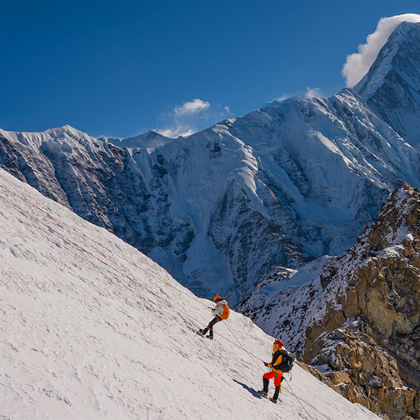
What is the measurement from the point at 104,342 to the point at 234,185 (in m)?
118

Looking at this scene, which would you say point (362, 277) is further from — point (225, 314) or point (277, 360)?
point (277, 360)

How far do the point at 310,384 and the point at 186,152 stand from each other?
138 metres

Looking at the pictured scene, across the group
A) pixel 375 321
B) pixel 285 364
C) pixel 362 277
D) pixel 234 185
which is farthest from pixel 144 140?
pixel 285 364

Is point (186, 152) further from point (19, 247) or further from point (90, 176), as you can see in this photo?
point (19, 247)

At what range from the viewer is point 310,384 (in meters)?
13.9

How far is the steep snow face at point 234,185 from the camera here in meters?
115

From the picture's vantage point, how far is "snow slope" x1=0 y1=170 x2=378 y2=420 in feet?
18.9

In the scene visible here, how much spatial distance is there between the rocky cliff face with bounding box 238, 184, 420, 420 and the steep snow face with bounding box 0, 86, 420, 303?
70645mm

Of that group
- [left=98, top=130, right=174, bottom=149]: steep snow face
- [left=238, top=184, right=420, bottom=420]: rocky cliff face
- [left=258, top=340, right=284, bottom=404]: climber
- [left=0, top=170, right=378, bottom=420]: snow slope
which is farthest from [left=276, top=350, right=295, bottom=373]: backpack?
[left=98, top=130, right=174, bottom=149]: steep snow face

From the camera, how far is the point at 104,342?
760cm

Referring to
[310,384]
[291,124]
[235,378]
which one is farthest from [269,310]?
[291,124]

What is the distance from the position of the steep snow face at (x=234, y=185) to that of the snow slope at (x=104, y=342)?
9313 cm

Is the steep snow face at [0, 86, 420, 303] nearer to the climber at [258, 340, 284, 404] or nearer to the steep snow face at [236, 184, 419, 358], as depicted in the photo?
the steep snow face at [236, 184, 419, 358]

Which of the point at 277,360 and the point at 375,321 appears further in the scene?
the point at 375,321
